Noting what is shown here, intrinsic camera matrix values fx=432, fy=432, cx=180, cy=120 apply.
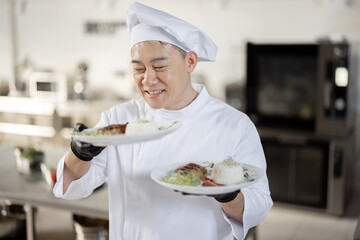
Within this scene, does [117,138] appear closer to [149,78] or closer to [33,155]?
[149,78]

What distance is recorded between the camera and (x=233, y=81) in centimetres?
532

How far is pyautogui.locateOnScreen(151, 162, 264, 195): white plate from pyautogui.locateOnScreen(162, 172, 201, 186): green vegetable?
30mm

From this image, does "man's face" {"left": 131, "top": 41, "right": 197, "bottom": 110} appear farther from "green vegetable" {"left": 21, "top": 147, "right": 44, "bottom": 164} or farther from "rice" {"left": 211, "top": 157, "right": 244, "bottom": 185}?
"green vegetable" {"left": 21, "top": 147, "right": 44, "bottom": 164}

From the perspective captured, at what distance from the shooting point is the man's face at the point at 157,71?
4.64ft

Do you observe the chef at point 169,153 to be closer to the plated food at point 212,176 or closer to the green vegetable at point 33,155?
the plated food at point 212,176

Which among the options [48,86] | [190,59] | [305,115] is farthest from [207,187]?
[48,86]

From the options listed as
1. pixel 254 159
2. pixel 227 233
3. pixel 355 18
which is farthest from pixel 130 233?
pixel 355 18

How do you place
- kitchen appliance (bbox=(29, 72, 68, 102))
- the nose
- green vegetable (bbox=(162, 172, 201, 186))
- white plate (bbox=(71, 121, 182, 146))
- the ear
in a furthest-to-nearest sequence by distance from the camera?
kitchen appliance (bbox=(29, 72, 68, 102)) → the ear → the nose → green vegetable (bbox=(162, 172, 201, 186)) → white plate (bbox=(71, 121, 182, 146))

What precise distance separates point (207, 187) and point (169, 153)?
0.43 metres

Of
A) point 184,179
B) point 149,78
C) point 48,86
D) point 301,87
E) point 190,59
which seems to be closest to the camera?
point 184,179

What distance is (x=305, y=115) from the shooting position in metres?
4.42

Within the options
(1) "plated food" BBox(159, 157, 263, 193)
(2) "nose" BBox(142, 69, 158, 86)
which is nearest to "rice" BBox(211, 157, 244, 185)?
(1) "plated food" BBox(159, 157, 263, 193)

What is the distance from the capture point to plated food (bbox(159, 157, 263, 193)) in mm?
1259

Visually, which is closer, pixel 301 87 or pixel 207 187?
pixel 207 187
